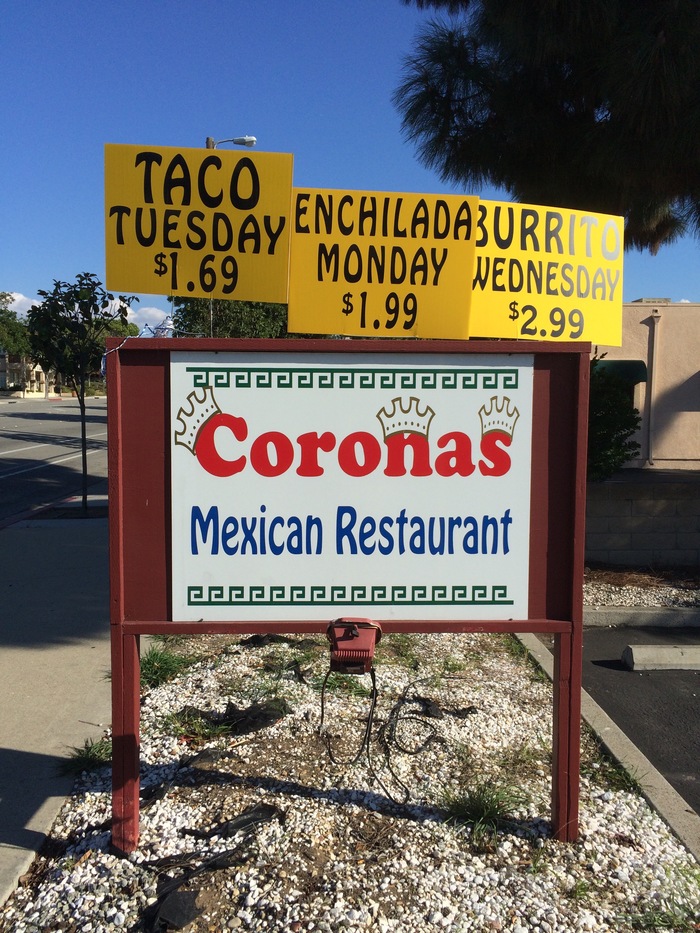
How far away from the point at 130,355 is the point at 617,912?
260 centimetres

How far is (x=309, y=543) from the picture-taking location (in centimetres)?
297

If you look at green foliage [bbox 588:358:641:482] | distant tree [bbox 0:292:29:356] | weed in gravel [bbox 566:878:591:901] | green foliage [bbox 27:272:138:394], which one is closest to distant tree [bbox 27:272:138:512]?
green foliage [bbox 27:272:138:394]

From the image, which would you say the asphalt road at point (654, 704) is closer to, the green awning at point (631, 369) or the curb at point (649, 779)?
the curb at point (649, 779)

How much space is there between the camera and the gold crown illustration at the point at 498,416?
297 centimetres

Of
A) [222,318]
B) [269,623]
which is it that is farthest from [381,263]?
[222,318]

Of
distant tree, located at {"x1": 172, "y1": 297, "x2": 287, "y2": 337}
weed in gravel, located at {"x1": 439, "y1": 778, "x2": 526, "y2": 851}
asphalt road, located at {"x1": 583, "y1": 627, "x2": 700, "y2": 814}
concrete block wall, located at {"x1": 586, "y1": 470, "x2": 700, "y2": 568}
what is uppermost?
distant tree, located at {"x1": 172, "y1": 297, "x2": 287, "y2": 337}

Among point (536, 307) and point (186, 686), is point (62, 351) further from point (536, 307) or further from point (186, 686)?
point (536, 307)

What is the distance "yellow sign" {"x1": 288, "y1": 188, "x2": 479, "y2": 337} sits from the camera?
3.14 m

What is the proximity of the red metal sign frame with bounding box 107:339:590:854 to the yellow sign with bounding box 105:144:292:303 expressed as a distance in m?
0.31

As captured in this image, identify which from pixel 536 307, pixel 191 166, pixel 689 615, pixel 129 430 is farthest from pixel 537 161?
pixel 129 430

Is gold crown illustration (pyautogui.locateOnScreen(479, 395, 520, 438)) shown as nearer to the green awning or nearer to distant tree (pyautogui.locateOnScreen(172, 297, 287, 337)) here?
the green awning

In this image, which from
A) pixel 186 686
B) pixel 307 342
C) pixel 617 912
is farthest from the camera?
pixel 186 686

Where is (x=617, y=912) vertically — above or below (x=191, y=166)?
below

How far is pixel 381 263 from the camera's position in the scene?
3.16 meters
